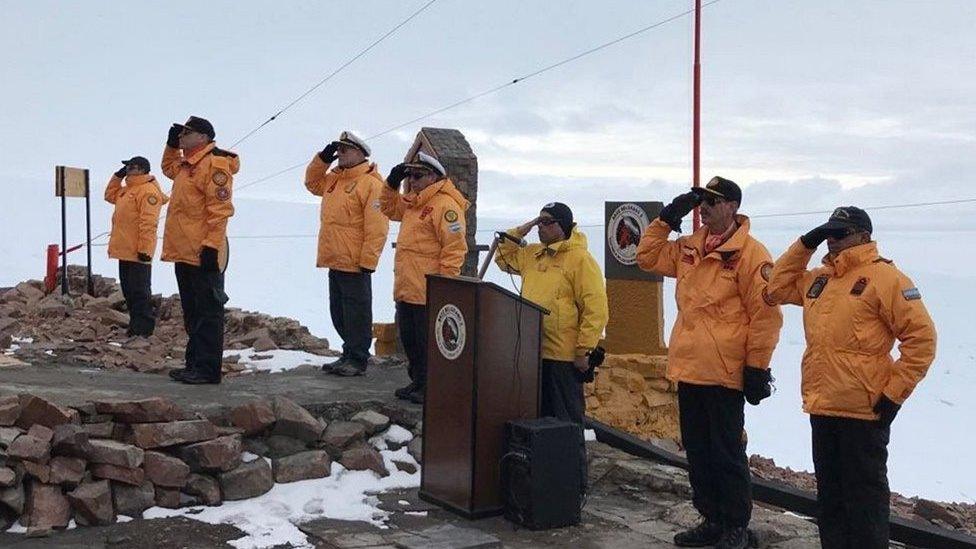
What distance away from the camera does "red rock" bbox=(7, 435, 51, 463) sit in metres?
5.66

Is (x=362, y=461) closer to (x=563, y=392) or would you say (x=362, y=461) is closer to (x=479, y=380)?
(x=479, y=380)

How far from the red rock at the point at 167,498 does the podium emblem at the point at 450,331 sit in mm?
1761

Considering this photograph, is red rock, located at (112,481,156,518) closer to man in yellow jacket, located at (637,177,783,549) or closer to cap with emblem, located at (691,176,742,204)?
man in yellow jacket, located at (637,177,783,549)

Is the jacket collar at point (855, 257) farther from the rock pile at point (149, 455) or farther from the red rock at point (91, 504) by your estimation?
the red rock at point (91, 504)

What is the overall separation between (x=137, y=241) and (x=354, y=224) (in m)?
3.73

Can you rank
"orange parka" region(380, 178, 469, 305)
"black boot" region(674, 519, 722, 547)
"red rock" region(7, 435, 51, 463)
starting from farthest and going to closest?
"orange parka" region(380, 178, 469, 305)
"black boot" region(674, 519, 722, 547)
"red rock" region(7, 435, 51, 463)

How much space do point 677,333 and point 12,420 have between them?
3.73m

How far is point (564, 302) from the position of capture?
20.5ft

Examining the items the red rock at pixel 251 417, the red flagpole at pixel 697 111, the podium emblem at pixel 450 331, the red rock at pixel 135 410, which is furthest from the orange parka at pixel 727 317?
the red flagpole at pixel 697 111

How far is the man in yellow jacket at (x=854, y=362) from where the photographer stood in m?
4.81

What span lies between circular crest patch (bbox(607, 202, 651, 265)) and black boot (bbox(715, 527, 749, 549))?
3.50 meters

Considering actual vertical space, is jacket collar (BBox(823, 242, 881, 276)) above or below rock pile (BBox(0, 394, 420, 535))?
above

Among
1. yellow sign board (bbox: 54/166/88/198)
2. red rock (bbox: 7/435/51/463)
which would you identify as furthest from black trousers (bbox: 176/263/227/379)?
yellow sign board (bbox: 54/166/88/198)

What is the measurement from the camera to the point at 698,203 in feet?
18.7
